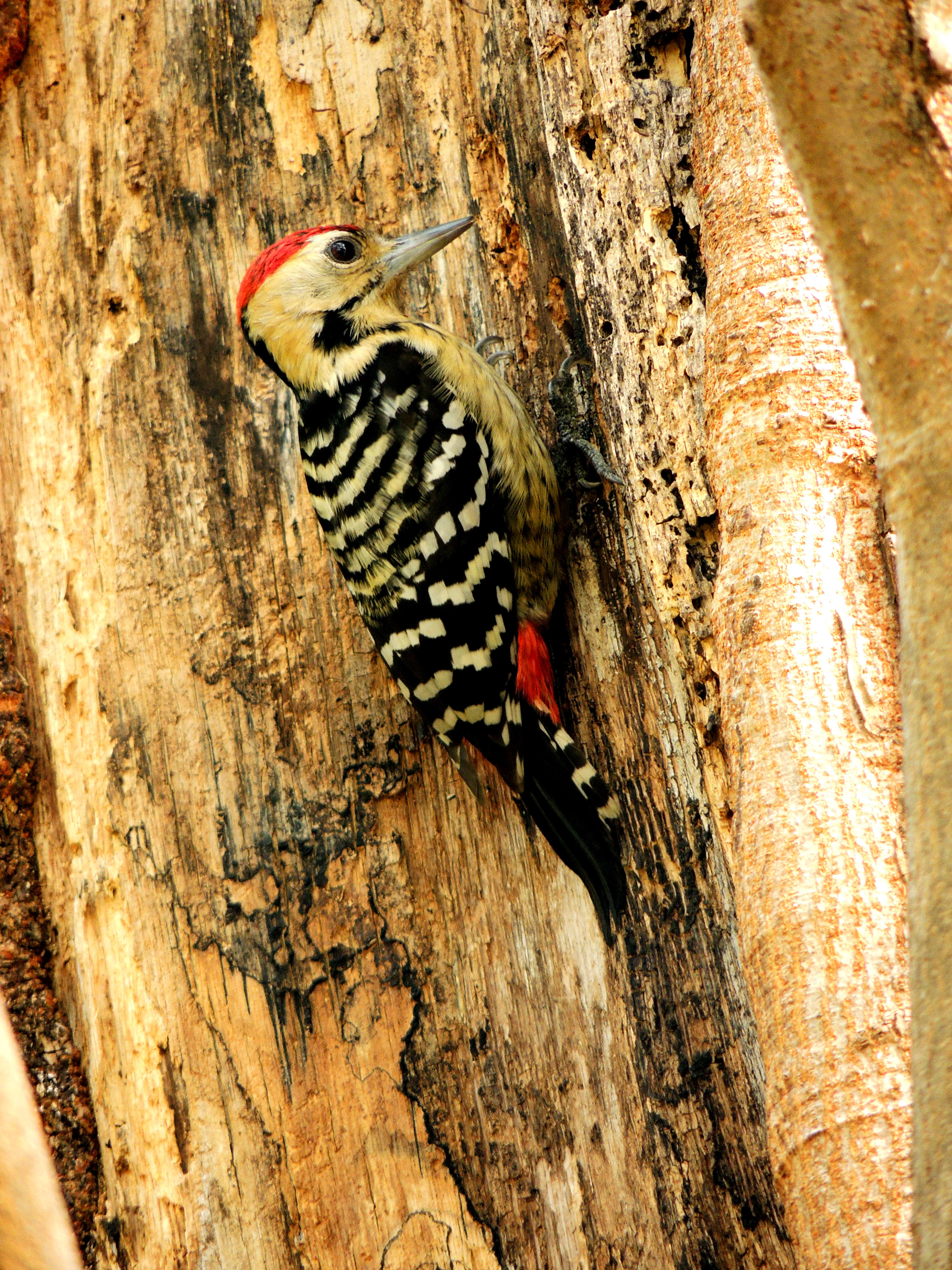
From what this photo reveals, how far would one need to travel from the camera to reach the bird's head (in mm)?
2561

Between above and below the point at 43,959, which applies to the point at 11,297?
above

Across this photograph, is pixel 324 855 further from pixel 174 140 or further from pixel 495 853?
pixel 174 140

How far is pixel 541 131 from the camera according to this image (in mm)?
2486

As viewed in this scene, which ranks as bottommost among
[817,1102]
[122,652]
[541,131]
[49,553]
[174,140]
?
[817,1102]

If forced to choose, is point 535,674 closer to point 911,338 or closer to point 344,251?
point 344,251

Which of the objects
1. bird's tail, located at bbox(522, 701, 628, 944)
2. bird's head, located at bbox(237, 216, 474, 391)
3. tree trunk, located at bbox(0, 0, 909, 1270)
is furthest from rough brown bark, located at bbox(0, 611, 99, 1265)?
bird's tail, located at bbox(522, 701, 628, 944)

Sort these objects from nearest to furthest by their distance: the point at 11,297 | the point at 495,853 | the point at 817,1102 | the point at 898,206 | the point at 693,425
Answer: the point at 898,206, the point at 817,1102, the point at 693,425, the point at 495,853, the point at 11,297

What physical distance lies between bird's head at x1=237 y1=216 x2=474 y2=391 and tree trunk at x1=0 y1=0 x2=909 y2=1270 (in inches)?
4.3

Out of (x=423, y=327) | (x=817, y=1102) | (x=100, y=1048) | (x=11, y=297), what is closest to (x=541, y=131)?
(x=423, y=327)

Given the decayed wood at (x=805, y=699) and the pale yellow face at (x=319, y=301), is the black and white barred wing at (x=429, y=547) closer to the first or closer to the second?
the pale yellow face at (x=319, y=301)

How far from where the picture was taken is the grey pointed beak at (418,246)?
250 centimetres

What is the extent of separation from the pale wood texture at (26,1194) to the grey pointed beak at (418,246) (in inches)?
78.0

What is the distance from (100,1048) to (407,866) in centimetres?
83

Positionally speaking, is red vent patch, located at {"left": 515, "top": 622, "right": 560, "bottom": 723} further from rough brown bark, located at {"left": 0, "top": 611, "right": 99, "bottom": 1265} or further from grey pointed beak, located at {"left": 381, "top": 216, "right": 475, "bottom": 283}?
rough brown bark, located at {"left": 0, "top": 611, "right": 99, "bottom": 1265}
